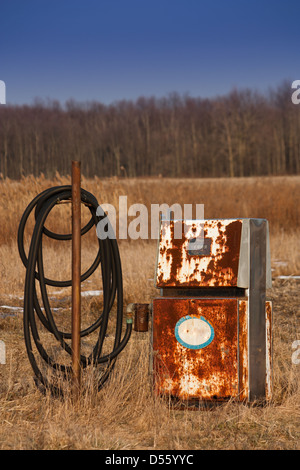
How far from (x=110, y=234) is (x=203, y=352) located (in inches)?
37.7

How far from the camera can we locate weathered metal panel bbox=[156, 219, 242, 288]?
3238 millimetres

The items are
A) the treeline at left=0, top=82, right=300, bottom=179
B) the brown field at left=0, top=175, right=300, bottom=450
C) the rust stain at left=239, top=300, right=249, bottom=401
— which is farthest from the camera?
the treeline at left=0, top=82, right=300, bottom=179

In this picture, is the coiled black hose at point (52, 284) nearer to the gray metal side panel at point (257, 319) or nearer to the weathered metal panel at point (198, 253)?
the weathered metal panel at point (198, 253)

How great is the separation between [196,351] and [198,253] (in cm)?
59

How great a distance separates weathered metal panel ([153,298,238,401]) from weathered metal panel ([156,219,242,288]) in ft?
0.44

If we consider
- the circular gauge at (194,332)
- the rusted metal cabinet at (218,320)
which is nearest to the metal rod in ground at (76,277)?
the rusted metal cabinet at (218,320)

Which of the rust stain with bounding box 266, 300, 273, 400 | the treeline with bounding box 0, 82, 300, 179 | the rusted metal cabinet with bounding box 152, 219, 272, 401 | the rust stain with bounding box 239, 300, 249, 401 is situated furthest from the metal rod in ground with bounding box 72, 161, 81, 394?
the treeline with bounding box 0, 82, 300, 179

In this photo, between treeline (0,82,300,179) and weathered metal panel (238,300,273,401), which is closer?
weathered metal panel (238,300,273,401)

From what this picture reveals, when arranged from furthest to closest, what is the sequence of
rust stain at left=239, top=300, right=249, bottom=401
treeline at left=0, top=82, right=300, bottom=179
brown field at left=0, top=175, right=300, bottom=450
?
treeline at left=0, top=82, right=300, bottom=179, rust stain at left=239, top=300, right=249, bottom=401, brown field at left=0, top=175, right=300, bottom=450

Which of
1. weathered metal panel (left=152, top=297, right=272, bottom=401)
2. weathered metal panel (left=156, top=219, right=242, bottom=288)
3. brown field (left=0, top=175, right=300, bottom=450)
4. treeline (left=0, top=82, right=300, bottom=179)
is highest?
treeline (left=0, top=82, right=300, bottom=179)

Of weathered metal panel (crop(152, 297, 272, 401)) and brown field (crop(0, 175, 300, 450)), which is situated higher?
weathered metal panel (crop(152, 297, 272, 401))

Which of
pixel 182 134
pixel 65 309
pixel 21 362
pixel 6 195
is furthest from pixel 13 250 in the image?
pixel 182 134

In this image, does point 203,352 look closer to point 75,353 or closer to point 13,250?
point 75,353

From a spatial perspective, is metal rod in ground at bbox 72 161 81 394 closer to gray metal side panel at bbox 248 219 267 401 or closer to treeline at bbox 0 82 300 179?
gray metal side panel at bbox 248 219 267 401
